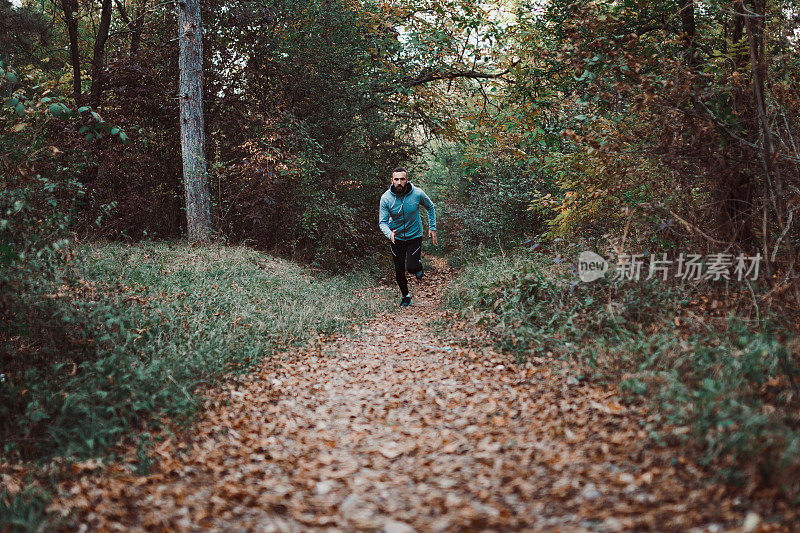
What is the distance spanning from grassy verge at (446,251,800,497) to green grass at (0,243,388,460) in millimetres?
2892

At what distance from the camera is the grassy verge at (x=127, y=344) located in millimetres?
4125

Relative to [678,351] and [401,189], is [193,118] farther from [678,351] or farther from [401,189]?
[678,351]

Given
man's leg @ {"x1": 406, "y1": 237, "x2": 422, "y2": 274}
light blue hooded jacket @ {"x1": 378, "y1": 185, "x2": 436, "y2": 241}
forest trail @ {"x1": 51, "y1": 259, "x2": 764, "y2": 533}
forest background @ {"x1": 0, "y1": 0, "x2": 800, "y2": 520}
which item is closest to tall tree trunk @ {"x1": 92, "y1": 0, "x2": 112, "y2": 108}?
forest background @ {"x1": 0, "y1": 0, "x2": 800, "y2": 520}

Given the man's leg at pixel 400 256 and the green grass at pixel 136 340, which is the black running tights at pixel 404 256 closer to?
the man's leg at pixel 400 256

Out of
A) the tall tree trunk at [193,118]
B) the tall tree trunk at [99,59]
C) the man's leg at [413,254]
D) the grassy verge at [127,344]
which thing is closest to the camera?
the grassy verge at [127,344]

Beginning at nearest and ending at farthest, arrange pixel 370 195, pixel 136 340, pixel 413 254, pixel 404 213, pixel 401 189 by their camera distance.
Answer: pixel 136 340 < pixel 401 189 < pixel 404 213 < pixel 413 254 < pixel 370 195

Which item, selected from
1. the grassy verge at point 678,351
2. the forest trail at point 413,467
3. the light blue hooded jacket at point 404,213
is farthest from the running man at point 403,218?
the forest trail at point 413,467

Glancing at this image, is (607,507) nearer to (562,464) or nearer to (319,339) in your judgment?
(562,464)

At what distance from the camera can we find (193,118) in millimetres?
10469

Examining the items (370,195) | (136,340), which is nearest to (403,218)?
(136,340)

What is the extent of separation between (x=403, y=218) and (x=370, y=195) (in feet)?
17.8

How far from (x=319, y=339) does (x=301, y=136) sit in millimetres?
6454

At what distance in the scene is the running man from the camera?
8.83 meters

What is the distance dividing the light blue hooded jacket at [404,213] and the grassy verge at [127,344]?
5.07 feet
